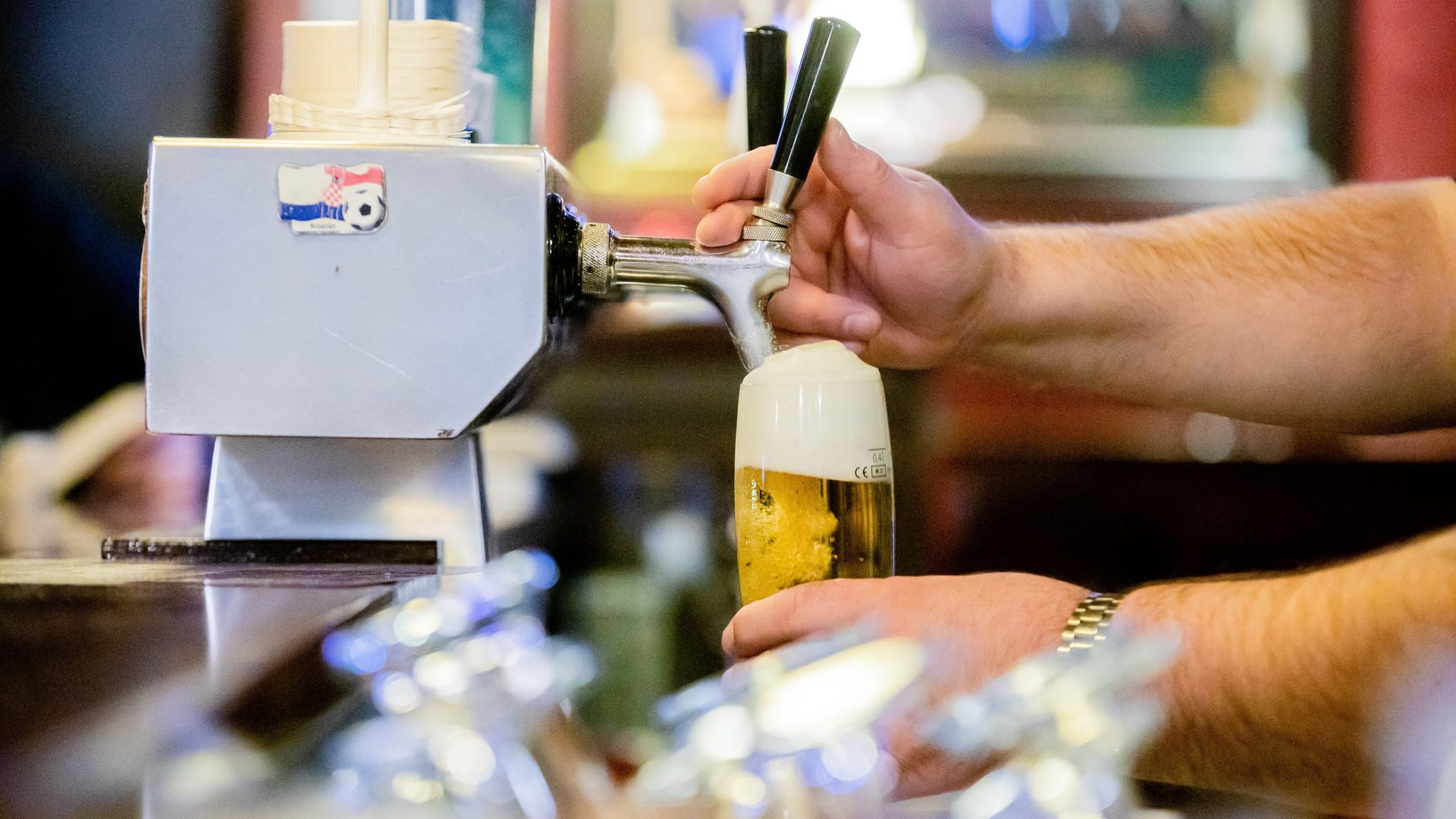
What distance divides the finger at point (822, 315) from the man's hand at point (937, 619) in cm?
41

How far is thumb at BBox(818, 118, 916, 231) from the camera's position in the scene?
867 millimetres

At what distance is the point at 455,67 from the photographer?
83 cm

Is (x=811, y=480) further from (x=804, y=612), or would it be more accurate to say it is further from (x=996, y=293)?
(x=996, y=293)

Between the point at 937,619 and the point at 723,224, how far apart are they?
0.43 m

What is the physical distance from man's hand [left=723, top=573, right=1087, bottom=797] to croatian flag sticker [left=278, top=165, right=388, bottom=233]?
40 centimetres

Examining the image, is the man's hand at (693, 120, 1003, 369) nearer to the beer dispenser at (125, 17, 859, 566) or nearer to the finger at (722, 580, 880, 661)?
the beer dispenser at (125, 17, 859, 566)

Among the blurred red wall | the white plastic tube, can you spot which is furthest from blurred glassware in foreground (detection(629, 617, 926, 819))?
the blurred red wall

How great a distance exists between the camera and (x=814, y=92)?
0.74 m

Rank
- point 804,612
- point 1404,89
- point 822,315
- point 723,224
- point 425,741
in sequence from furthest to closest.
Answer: point 1404,89
point 822,315
point 723,224
point 804,612
point 425,741

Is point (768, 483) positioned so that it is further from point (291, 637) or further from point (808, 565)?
point (291, 637)

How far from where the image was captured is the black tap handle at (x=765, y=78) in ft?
2.60

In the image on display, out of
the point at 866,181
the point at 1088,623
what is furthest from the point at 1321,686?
the point at 866,181

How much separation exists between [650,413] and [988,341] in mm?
932

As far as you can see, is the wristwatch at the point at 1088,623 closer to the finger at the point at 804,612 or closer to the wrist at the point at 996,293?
the finger at the point at 804,612
